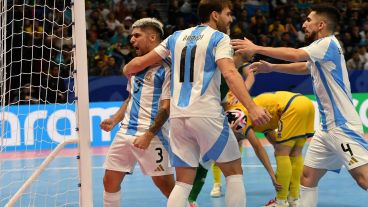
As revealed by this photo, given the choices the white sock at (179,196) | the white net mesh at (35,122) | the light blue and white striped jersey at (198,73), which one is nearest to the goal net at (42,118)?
the white net mesh at (35,122)

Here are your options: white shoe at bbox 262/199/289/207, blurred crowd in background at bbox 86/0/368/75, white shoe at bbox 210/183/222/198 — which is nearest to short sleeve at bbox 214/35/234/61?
white shoe at bbox 262/199/289/207

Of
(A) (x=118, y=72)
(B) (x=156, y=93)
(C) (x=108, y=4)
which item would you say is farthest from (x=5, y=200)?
(C) (x=108, y=4)

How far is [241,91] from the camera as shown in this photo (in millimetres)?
4715

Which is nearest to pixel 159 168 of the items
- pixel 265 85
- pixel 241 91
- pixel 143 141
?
pixel 143 141

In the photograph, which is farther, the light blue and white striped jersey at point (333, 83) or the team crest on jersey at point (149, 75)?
the team crest on jersey at point (149, 75)

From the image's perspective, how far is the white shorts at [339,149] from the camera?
5297 millimetres

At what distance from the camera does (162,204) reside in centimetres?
725

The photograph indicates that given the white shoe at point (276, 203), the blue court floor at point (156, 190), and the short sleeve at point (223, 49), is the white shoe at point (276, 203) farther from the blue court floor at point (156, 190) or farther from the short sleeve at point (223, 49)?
the short sleeve at point (223, 49)

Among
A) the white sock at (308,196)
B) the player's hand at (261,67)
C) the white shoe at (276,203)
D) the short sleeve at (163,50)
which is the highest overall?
the short sleeve at (163,50)

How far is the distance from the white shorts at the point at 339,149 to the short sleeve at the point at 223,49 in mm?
1189

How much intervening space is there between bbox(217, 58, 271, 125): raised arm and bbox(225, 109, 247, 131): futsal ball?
174cm

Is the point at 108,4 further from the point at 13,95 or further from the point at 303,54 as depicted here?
the point at 303,54

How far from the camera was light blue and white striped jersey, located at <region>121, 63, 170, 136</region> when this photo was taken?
5.62 m

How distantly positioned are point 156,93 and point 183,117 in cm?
69
